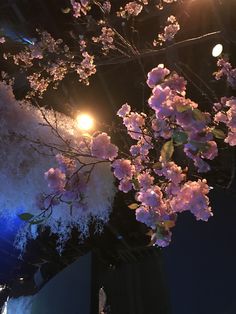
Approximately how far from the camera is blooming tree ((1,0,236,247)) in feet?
12.7

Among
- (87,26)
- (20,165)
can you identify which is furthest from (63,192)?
(87,26)

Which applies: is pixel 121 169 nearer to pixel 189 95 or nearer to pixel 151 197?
pixel 151 197

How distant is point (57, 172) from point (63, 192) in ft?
0.94

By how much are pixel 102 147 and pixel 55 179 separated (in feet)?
2.44

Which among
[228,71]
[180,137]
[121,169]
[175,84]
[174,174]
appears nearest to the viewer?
[180,137]

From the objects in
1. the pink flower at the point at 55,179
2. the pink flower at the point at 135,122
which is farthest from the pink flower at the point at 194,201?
the pink flower at the point at 135,122

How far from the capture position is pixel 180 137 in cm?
329

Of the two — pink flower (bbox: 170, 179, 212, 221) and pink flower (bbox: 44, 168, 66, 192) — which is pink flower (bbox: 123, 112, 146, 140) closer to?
pink flower (bbox: 44, 168, 66, 192)

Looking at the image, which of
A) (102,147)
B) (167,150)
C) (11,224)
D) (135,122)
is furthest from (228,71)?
(11,224)

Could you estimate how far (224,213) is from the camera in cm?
672

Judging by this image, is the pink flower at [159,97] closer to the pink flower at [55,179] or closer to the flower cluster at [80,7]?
the pink flower at [55,179]

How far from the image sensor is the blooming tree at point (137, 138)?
12.7 ft

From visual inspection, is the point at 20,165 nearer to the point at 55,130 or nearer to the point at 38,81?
the point at 55,130

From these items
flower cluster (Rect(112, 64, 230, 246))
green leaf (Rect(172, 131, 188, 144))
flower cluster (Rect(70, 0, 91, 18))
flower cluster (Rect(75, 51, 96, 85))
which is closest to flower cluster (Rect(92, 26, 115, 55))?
flower cluster (Rect(75, 51, 96, 85))
